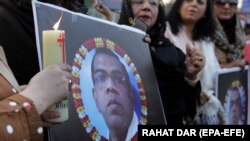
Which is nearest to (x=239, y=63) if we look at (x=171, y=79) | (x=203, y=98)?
(x=203, y=98)

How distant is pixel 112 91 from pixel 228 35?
2.34 m

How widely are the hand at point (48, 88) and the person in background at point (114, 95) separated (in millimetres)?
380

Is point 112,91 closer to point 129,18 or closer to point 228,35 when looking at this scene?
point 129,18

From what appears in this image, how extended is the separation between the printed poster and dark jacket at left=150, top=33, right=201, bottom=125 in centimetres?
38

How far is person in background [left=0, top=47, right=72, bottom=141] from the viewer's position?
987 mm

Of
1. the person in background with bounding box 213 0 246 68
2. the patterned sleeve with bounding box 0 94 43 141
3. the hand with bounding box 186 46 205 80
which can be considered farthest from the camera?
the person in background with bounding box 213 0 246 68

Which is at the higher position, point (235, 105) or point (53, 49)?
point (53, 49)

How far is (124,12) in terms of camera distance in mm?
2422

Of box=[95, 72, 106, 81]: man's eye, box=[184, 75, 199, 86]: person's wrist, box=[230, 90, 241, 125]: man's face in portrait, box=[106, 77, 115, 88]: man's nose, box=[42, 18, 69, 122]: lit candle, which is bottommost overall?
box=[230, 90, 241, 125]: man's face in portrait

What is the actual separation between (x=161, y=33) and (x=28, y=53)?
1.05m

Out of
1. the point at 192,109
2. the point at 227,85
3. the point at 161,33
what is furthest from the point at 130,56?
the point at 227,85

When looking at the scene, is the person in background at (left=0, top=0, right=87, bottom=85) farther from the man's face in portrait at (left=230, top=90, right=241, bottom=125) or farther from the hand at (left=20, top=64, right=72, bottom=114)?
the man's face in portrait at (left=230, top=90, right=241, bottom=125)

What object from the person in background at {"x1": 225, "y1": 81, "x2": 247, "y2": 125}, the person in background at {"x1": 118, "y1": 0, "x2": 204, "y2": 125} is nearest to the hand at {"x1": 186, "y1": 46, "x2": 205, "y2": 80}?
the person in background at {"x1": 118, "y1": 0, "x2": 204, "y2": 125}

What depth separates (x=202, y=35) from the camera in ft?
10.4
